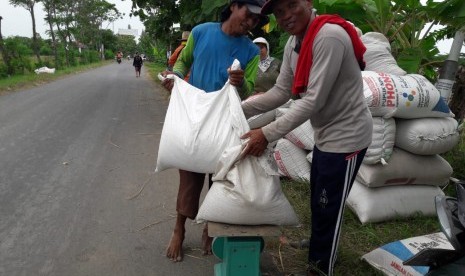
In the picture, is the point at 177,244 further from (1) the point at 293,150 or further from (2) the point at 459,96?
(2) the point at 459,96

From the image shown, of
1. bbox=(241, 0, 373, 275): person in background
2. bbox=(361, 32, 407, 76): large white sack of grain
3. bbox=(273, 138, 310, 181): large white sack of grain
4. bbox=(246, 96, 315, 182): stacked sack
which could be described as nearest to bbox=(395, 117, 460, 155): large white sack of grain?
bbox=(361, 32, 407, 76): large white sack of grain

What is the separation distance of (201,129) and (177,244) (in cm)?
99

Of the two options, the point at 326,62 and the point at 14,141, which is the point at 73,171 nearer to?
the point at 14,141

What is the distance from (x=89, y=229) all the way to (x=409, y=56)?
3.52m

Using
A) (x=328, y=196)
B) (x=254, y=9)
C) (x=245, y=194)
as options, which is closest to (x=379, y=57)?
(x=254, y=9)

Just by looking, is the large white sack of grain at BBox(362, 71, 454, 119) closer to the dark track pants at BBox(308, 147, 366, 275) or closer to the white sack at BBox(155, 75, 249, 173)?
the dark track pants at BBox(308, 147, 366, 275)

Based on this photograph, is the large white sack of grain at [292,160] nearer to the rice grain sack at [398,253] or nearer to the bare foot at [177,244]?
the rice grain sack at [398,253]

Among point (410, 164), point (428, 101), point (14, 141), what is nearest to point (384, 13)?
point (428, 101)

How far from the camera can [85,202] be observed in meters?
3.56

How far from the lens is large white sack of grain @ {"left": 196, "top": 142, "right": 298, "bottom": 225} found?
192 cm

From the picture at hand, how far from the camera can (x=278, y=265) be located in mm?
2672

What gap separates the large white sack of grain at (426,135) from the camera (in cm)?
299

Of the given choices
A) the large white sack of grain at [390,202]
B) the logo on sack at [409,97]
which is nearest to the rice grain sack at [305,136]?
the large white sack of grain at [390,202]

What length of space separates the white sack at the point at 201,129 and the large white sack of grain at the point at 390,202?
163cm
